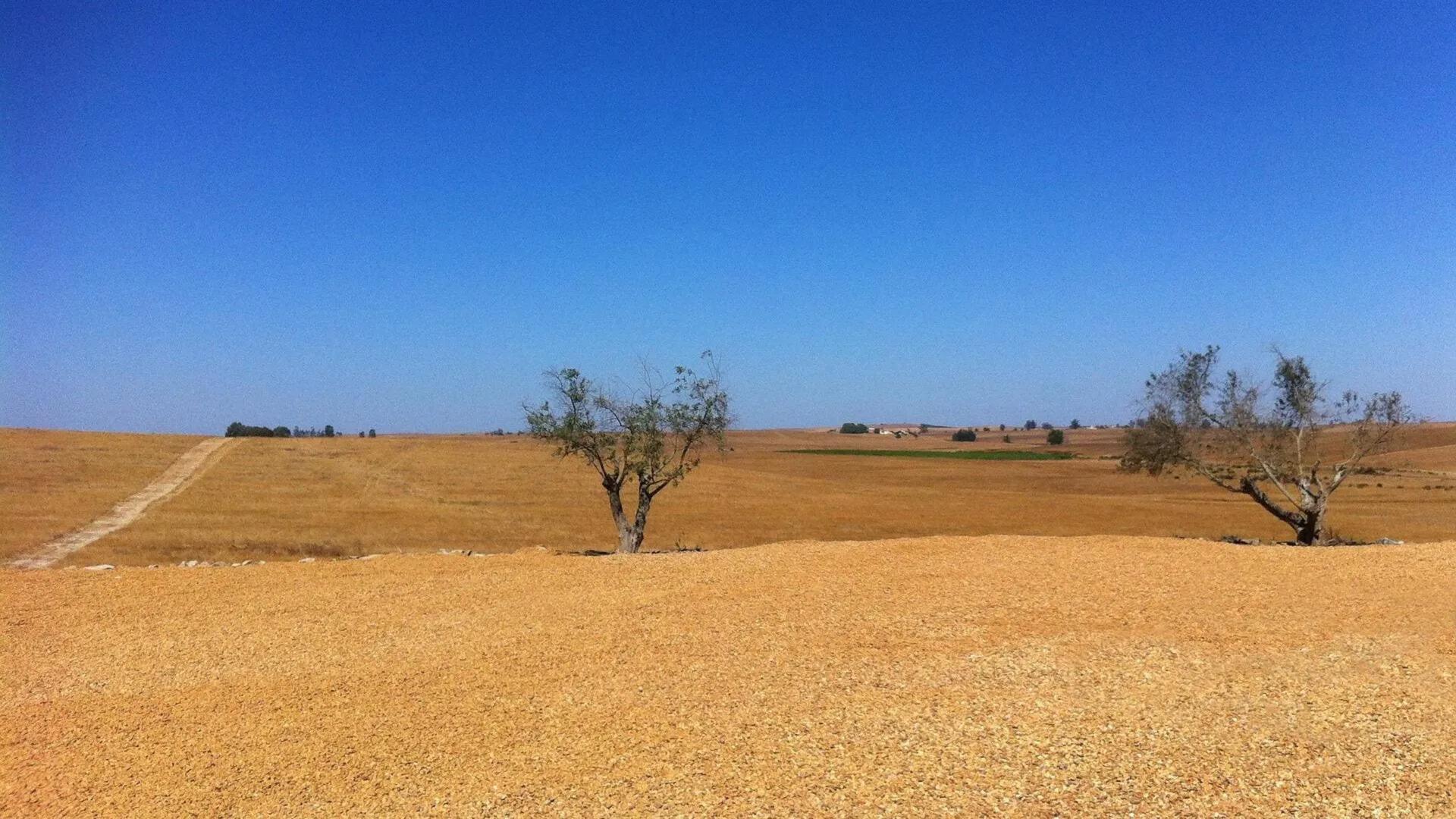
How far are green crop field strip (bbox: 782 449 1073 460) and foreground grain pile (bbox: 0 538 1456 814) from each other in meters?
81.9

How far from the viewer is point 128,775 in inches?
310

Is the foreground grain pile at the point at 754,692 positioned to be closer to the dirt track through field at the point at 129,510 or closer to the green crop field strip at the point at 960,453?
the dirt track through field at the point at 129,510

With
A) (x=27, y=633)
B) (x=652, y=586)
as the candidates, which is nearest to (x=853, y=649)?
(x=652, y=586)

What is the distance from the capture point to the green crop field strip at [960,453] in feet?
320

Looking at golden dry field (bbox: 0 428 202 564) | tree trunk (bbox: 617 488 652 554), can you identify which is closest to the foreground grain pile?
tree trunk (bbox: 617 488 652 554)

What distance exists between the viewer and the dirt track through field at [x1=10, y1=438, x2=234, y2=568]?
2517cm

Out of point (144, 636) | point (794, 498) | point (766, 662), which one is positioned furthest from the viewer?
point (794, 498)

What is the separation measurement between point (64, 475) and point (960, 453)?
86088mm

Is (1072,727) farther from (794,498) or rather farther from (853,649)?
(794,498)

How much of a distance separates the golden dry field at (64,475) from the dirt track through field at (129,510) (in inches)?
17.5

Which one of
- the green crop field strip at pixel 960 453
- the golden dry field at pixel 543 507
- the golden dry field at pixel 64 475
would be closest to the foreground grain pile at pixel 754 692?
the golden dry field at pixel 543 507

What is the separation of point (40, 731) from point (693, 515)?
1217 inches

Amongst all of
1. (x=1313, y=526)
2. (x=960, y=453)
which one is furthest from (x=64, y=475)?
(x=960, y=453)

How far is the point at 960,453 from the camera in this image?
104250mm
